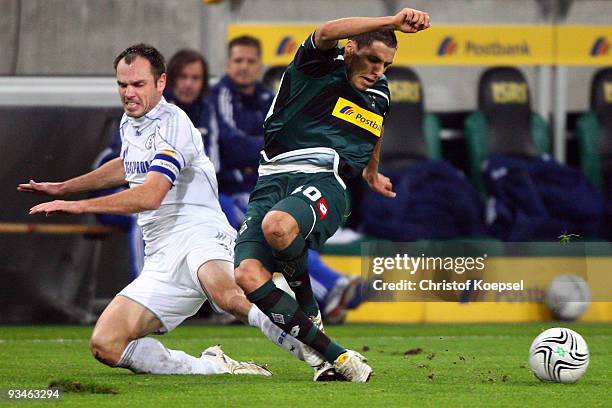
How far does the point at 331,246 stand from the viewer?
1163 cm

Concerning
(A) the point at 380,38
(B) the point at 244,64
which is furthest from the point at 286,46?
(A) the point at 380,38

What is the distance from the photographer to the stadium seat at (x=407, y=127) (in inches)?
480

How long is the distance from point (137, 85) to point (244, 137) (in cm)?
377

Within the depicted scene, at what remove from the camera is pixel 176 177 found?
7.08 metres

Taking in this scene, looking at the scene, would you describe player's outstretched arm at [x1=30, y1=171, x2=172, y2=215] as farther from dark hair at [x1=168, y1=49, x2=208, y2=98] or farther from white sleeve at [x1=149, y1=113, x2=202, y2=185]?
dark hair at [x1=168, y1=49, x2=208, y2=98]

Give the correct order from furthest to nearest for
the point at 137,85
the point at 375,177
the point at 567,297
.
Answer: the point at 567,297
the point at 375,177
the point at 137,85

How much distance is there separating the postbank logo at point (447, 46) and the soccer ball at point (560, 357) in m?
5.90

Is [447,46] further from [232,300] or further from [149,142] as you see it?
[232,300]

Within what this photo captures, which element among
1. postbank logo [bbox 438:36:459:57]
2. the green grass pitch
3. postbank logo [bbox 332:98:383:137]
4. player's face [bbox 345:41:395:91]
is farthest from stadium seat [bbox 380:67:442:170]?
player's face [bbox 345:41:395:91]

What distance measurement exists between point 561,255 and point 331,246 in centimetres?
183

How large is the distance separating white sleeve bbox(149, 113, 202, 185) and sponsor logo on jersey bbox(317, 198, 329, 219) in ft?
2.42

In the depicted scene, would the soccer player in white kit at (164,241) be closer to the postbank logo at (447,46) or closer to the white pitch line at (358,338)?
the white pitch line at (358,338)

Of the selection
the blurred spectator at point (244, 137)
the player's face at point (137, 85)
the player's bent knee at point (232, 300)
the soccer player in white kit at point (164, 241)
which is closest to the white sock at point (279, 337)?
the soccer player in white kit at point (164, 241)

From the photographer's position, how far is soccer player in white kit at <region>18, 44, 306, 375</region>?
23.1 feet
